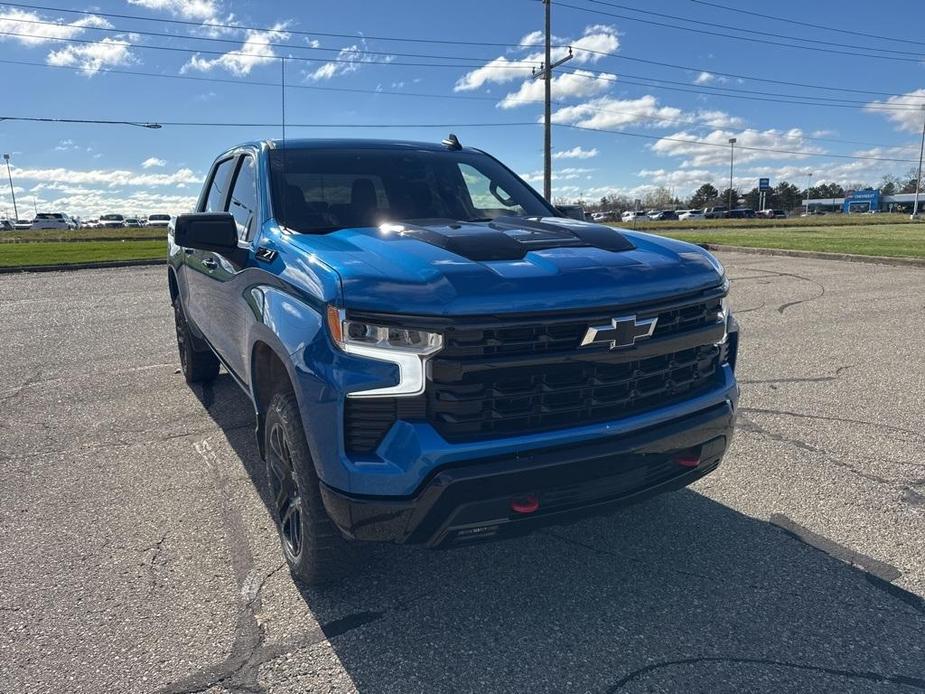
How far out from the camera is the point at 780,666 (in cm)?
228

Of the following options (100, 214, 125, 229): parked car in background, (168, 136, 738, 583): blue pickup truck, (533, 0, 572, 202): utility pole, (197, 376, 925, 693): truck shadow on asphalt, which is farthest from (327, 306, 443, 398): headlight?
(100, 214, 125, 229): parked car in background

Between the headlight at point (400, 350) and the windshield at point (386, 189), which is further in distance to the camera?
the windshield at point (386, 189)

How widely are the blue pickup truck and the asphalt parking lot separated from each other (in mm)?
391

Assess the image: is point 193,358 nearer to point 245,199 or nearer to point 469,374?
point 245,199

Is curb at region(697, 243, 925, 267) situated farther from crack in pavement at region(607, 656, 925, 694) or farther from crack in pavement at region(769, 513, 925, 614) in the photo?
crack in pavement at region(607, 656, 925, 694)

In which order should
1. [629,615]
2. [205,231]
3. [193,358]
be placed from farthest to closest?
[193,358] < [205,231] < [629,615]

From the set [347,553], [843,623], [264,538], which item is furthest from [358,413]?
[843,623]

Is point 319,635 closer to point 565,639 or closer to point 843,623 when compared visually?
point 565,639

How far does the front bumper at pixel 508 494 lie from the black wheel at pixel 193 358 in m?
3.72

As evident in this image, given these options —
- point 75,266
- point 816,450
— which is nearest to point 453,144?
point 816,450

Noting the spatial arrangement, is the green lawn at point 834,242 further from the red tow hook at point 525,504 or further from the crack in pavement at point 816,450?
the red tow hook at point 525,504

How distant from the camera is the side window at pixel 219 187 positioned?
14.5 ft

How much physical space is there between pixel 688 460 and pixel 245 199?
2754 mm

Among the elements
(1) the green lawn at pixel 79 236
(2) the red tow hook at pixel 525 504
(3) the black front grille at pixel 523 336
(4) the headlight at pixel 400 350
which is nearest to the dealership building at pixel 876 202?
(1) the green lawn at pixel 79 236
